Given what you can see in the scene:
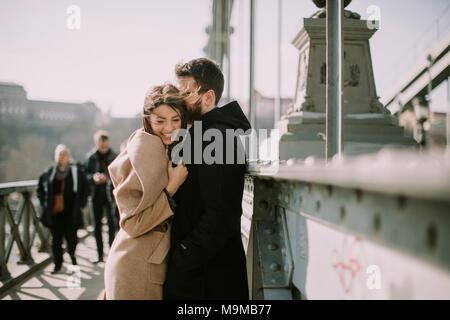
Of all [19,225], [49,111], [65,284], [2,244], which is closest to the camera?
[2,244]

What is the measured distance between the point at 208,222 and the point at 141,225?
31 centimetres

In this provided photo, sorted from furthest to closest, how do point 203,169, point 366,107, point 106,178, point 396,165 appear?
point 106,178 < point 366,107 < point 203,169 < point 396,165

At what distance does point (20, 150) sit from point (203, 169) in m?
44.6

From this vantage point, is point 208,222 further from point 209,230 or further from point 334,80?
point 334,80

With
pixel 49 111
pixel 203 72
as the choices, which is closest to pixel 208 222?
pixel 203 72

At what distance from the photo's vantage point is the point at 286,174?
884 mm

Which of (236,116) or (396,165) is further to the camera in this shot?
(236,116)

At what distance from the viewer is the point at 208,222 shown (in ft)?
4.45

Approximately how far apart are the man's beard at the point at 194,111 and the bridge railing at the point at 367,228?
1.51 feet
